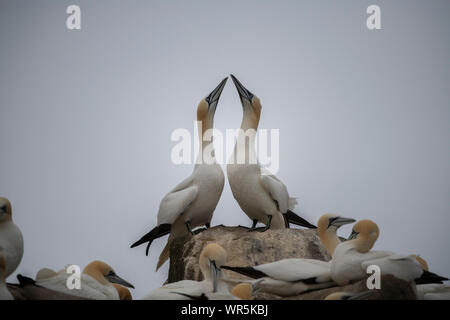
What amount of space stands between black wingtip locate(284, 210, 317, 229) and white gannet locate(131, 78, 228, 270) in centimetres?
71

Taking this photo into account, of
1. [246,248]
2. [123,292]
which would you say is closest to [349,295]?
[246,248]

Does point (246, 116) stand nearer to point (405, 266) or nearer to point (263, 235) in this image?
point (263, 235)

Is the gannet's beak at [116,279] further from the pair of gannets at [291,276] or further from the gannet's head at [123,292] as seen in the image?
the pair of gannets at [291,276]

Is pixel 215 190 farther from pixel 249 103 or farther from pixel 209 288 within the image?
pixel 209 288

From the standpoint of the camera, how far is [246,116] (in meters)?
4.74

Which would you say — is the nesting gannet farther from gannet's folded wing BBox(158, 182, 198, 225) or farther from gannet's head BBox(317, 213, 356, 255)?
gannet's folded wing BBox(158, 182, 198, 225)

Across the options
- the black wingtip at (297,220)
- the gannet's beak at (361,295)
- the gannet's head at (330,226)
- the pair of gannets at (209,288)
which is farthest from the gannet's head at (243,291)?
the black wingtip at (297,220)

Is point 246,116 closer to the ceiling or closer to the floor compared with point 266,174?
closer to the ceiling

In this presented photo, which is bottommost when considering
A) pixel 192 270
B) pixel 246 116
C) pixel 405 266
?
pixel 192 270

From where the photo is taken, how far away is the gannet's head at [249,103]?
15.4 ft

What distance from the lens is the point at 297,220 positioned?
492cm

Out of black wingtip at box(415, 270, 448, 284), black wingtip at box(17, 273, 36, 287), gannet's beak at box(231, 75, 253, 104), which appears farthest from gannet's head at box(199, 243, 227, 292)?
gannet's beak at box(231, 75, 253, 104)
